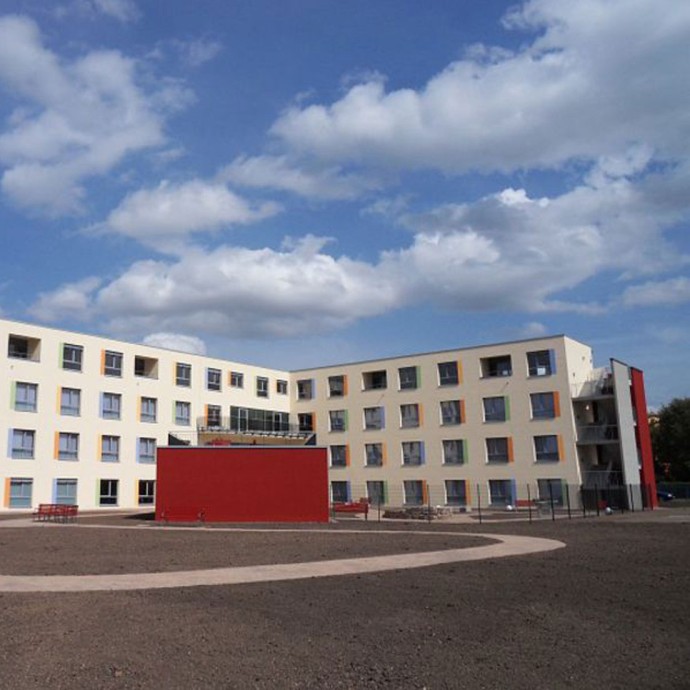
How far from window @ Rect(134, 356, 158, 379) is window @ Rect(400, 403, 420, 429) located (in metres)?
18.4

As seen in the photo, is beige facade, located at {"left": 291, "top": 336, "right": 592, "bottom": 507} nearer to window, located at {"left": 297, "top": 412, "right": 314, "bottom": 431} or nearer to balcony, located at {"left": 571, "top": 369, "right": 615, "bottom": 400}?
window, located at {"left": 297, "top": 412, "right": 314, "bottom": 431}

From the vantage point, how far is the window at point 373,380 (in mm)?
58469

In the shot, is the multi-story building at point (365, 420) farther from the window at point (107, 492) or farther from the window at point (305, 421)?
the window at point (305, 421)

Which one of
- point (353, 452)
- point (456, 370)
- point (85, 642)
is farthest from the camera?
point (353, 452)

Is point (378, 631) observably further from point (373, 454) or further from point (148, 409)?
point (373, 454)

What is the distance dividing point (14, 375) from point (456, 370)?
29.5 metres

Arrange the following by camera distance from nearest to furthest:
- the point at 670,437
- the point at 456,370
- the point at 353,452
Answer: the point at 456,370 < the point at 353,452 < the point at 670,437

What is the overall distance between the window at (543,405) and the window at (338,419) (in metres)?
15.6

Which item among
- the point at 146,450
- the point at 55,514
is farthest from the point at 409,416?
the point at 55,514

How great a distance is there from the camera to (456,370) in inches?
2147

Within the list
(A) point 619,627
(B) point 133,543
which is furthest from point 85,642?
(B) point 133,543

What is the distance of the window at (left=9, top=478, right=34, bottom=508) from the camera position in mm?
44250

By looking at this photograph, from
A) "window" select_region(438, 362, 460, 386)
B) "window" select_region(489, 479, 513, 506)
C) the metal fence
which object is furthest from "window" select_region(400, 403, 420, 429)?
"window" select_region(489, 479, 513, 506)

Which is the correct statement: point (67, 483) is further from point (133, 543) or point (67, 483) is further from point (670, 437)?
point (670, 437)
